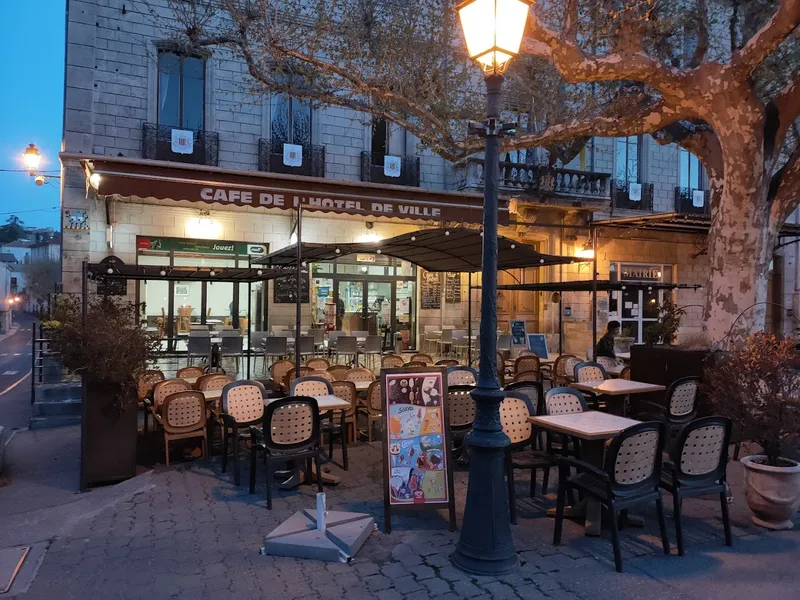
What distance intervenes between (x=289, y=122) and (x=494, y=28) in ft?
37.6

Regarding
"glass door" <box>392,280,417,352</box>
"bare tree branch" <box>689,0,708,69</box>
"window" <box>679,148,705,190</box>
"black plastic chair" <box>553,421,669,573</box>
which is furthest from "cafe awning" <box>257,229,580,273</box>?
"window" <box>679,148,705,190</box>

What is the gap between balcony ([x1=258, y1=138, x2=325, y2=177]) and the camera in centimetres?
1399

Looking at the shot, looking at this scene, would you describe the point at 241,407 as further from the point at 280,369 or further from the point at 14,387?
the point at 14,387

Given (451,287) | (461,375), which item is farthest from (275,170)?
(461,375)

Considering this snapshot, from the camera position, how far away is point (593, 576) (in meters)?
3.86

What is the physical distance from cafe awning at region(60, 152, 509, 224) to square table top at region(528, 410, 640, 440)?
457 centimetres

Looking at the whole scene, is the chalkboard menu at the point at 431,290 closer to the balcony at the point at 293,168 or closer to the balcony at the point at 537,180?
the balcony at the point at 537,180

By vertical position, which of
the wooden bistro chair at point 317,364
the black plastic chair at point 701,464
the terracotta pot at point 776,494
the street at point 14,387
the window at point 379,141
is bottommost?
the street at point 14,387

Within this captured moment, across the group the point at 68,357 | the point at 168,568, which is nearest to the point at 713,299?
the point at 168,568

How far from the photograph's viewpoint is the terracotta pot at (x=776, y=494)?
468 centimetres

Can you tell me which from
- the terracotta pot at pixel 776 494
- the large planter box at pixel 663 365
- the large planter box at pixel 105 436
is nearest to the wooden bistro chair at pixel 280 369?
the large planter box at pixel 105 436

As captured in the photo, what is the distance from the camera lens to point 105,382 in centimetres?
599

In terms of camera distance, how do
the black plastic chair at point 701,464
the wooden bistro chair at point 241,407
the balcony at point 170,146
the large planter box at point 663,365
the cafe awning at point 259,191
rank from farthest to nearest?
the balcony at point 170,146, the cafe awning at point 259,191, the large planter box at point 663,365, the wooden bistro chair at point 241,407, the black plastic chair at point 701,464

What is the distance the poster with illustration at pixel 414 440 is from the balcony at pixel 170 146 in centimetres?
1038
